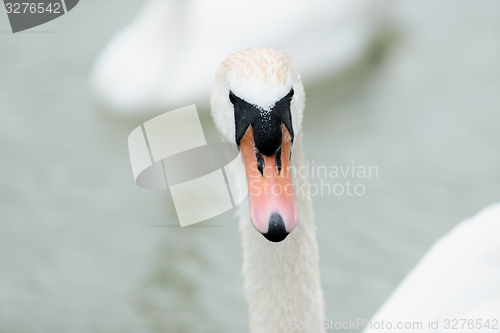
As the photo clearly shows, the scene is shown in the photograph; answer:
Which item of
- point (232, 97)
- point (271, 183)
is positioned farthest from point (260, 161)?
point (232, 97)

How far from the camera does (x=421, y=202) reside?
3781 mm

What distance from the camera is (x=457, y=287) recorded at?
7.60 feet

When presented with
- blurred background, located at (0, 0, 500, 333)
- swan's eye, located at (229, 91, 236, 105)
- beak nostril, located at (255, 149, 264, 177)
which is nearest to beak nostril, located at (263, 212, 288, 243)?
beak nostril, located at (255, 149, 264, 177)

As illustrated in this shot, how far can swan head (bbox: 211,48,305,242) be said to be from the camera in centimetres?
155

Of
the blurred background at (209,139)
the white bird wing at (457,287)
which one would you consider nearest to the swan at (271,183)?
the white bird wing at (457,287)

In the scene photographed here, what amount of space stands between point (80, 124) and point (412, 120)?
7.52 ft

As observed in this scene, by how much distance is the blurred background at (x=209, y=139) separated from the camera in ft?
10.9

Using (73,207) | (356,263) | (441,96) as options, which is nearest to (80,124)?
(73,207)

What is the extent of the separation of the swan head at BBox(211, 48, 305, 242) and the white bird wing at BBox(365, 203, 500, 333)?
905mm

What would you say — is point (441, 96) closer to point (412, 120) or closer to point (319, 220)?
point (412, 120)

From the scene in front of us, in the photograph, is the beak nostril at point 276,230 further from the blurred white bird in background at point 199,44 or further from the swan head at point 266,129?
the blurred white bird in background at point 199,44

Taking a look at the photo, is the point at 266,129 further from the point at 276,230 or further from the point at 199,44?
the point at 199,44

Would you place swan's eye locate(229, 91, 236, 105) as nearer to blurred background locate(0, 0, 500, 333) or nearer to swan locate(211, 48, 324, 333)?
swan locate(211, 48, 324, 333)

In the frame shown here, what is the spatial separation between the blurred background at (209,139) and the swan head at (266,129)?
173 cm
